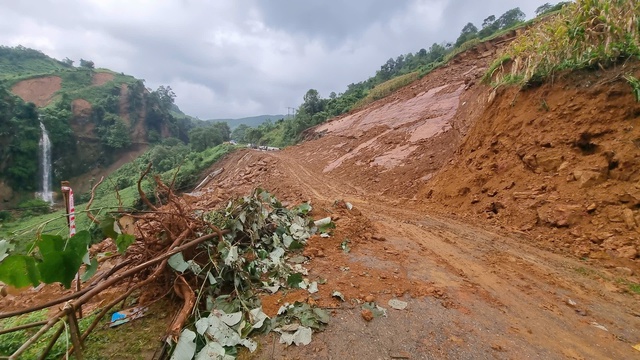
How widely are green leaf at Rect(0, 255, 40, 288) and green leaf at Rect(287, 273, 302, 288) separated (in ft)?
6.31

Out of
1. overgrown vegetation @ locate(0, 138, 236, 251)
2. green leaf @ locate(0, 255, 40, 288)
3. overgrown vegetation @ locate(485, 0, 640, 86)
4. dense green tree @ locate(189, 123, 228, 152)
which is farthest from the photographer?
dense green tree @ locate(189, 123, 228, 152)

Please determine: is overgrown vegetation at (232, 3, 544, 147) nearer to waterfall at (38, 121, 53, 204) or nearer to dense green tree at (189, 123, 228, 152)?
dense green tree at (189, 123, 228, 152)

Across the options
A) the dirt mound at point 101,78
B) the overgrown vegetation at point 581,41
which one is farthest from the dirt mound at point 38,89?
the overgrown vegetation at point 581,41

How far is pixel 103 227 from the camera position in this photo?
2.19 metres

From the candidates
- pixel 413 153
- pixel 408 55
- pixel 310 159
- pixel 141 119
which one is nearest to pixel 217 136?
pixel 310 159

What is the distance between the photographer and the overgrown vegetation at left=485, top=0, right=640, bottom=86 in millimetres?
5051

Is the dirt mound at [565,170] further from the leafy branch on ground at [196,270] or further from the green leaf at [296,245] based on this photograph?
the leafy branch on ground at [196,270]

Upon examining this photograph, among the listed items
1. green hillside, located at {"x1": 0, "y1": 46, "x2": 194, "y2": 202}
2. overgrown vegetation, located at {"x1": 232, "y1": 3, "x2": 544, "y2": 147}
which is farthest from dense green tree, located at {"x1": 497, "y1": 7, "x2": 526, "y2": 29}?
green hillside, located at {"x1": 0, "y1": 46, "x2": 194, "y2": 202}

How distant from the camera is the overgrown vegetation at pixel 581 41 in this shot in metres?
5.05

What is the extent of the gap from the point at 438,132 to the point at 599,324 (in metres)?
9.14

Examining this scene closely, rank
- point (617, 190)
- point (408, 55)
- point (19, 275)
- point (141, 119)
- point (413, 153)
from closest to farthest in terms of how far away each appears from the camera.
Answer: point (19, 275), point (617, 190), point (413, 153), point (408, 55), point (141, 119)

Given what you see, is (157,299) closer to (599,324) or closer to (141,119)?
(599,324)

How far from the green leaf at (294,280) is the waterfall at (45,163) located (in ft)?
154

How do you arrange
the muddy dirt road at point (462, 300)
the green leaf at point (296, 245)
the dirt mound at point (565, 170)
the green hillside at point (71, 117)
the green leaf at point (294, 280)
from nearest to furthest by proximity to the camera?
the muddy dirt road at point (462, 300), the green leaf at point (294, 280), the green leaf at point (296, 245), the dirt mound at point (565, 170), the green hillside at point (71, 117)
